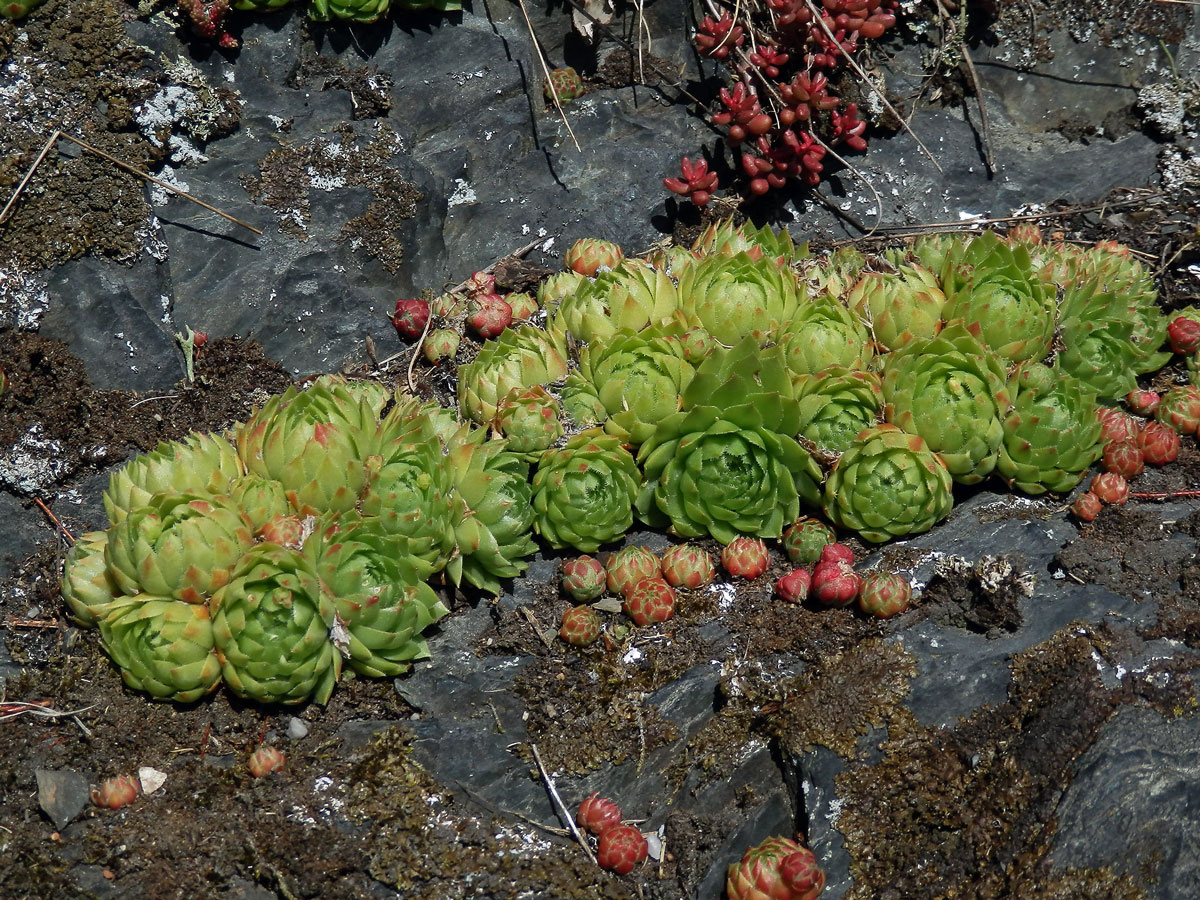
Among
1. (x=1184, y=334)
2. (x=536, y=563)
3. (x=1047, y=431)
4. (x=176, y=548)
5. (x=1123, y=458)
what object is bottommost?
(x=536, y=563)

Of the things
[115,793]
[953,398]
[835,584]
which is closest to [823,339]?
[953,398]

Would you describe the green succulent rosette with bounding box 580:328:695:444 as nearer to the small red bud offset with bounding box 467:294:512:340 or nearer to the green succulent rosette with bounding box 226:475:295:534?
the small red bud offset with bounding box 467:294:512:340

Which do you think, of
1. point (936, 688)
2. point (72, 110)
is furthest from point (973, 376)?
point (72, 110)

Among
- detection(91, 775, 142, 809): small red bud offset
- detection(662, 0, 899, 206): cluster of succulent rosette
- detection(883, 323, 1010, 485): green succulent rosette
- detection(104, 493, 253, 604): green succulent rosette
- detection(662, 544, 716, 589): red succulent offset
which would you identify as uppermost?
detection(662, 0, 899, 206): cluster of succulent rosette

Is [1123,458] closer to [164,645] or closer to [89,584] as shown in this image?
[164,645]

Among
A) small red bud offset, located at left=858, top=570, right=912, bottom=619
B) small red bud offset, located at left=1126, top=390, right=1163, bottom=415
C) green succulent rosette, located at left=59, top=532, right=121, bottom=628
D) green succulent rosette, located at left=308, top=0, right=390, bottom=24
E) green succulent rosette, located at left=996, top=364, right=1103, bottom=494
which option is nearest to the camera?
green succulent rosette, located at left=59, top=532, right=121, bottom=628

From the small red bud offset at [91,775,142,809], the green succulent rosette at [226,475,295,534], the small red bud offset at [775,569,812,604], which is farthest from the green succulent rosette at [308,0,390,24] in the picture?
the small red bud offset at [91,775,142,809]

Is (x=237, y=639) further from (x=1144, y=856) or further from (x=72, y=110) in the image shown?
(x=1144, y=856)
